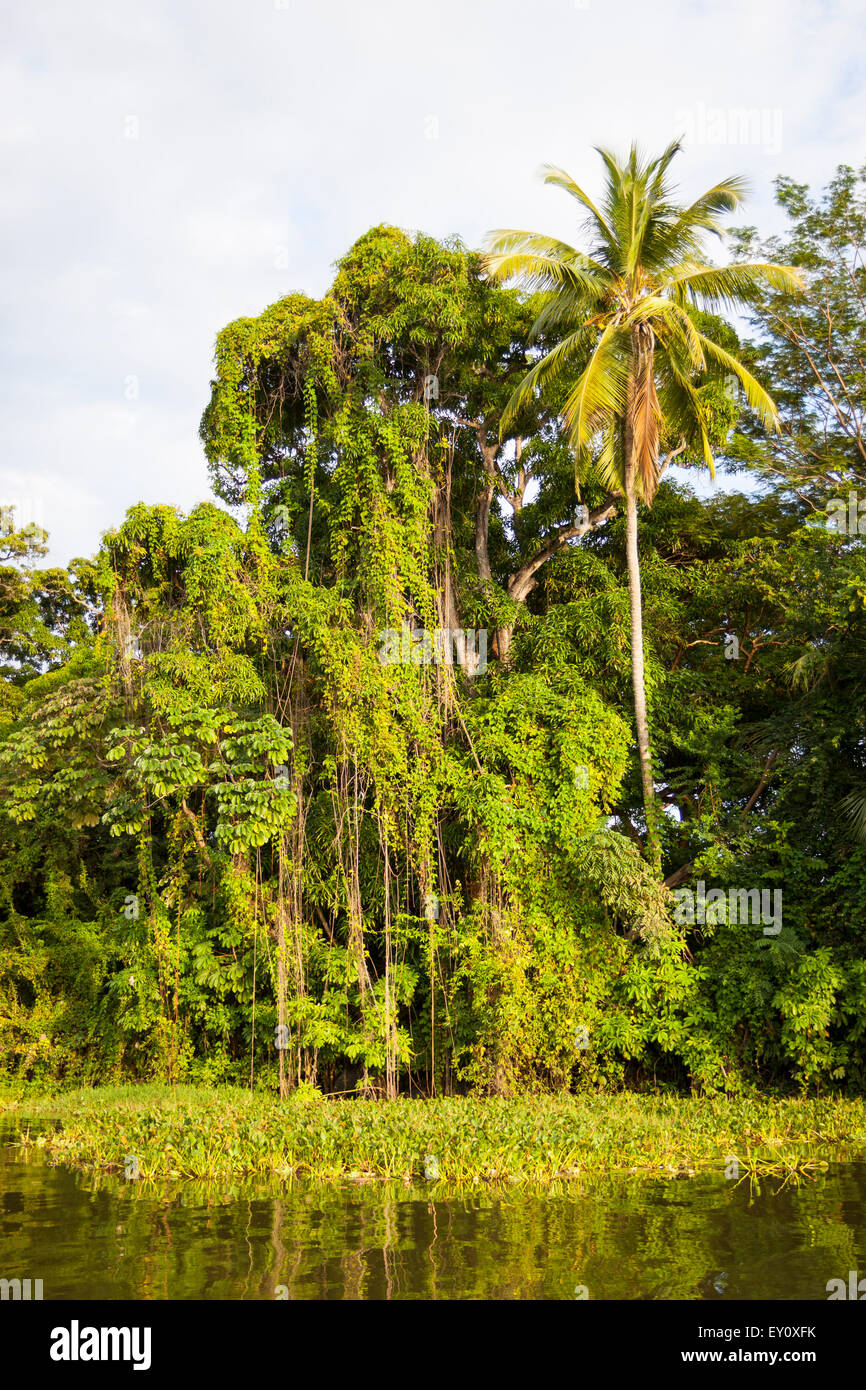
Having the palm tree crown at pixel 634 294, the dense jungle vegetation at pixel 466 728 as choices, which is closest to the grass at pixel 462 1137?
the dense jungle vegetation at pixel 466 728

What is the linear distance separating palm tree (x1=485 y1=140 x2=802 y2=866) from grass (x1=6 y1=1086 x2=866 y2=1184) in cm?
365

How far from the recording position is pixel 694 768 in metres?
14.5

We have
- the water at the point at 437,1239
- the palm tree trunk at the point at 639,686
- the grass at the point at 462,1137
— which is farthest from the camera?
the palm tree trunk at the point at 639,686

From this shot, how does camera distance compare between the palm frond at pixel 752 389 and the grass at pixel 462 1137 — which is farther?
the palm frond at pixel 752 389

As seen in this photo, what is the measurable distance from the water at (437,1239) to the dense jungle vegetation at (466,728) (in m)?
4.30

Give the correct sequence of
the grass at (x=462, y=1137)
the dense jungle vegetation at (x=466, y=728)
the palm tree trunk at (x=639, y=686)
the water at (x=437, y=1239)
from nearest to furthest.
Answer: the water at (x=437, y=1239) → the grass at (x=462, y=1137) → the dense jungle vegetation at (x=466, y=728) → the palm tree trunk at (x=639, y=686)

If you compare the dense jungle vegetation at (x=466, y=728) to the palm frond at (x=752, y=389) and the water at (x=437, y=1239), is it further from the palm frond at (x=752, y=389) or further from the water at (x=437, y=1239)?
the water at (x=437, y=1239)

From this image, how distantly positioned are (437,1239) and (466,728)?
310 inches

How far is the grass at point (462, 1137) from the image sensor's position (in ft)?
30.0

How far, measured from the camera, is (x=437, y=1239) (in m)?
6.96

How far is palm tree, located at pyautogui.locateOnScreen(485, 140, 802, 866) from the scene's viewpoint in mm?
13773
